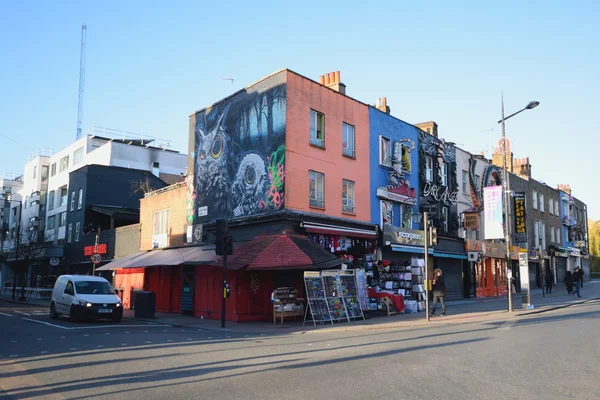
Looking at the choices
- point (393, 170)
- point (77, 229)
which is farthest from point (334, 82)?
point (77, 229)

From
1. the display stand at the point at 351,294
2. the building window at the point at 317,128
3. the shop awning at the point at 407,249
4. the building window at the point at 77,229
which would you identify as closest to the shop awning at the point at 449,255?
the shop awning at the point at 407,249

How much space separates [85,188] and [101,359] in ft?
110

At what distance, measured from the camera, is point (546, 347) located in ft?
35.9

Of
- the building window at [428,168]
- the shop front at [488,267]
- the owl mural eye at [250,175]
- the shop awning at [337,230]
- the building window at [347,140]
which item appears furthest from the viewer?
the shop front at [488,267]

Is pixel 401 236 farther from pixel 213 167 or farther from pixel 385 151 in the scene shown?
pixel 213 167

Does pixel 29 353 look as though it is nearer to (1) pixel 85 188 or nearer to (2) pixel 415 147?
(2) pixel 415 147

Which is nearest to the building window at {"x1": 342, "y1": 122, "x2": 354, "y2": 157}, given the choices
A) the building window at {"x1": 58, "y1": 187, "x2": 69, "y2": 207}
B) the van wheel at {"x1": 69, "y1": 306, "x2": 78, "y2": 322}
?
the van wheel at {"x1": 69, "y1": 306, "x2": 78, "y2": 322}

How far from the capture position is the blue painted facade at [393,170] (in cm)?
2455

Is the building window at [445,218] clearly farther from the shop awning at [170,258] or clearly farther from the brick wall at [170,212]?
the brick wall at [170,212]

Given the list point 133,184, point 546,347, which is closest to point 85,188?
point 133,184

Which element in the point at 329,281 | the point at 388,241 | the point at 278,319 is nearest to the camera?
the point at 329,281

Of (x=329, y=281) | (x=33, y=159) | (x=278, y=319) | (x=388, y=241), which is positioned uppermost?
(x=33, y=159)

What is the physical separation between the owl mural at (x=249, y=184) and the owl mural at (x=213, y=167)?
0.64m

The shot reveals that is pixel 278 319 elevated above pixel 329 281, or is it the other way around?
pixel 329 281
